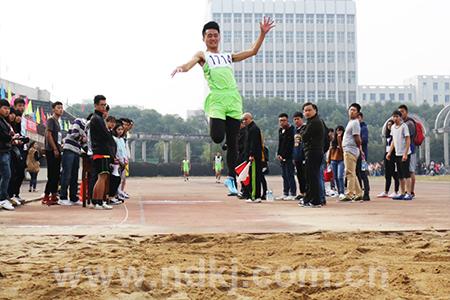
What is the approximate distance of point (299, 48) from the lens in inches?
4970

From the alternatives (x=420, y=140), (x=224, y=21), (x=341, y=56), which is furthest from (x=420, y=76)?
(x=420, y=140)

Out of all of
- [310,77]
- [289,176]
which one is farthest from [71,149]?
[310,77]

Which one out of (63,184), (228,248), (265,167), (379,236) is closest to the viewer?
(228,248)

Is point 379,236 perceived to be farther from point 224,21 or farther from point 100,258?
point 224,21

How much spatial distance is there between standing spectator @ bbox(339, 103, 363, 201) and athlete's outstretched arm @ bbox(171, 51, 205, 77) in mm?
3647

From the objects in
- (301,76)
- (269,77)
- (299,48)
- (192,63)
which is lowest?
(192,63)

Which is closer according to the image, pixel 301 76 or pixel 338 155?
pixel 338 155

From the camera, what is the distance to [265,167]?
→ 8.86 meters

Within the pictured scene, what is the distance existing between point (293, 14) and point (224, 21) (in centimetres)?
1640

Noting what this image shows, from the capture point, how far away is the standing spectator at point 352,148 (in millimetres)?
9266

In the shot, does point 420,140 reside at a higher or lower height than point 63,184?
higher

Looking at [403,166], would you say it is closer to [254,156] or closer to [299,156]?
[299,156]

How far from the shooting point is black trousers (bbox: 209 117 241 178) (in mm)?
6484

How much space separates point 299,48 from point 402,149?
120 metres
